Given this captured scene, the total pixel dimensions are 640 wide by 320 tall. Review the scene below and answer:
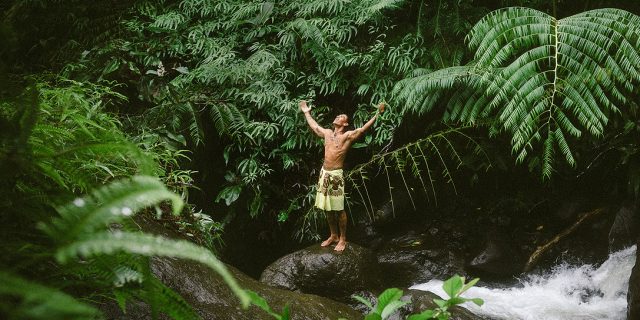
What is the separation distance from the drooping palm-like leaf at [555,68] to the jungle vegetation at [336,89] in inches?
0.6

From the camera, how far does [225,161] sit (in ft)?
17.3

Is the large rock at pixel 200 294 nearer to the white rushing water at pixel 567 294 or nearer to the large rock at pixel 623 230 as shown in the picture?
the white rushing water at pixel 567 294

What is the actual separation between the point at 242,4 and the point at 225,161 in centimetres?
203

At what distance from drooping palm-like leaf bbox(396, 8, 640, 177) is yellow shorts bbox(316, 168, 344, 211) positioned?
1.41 meters

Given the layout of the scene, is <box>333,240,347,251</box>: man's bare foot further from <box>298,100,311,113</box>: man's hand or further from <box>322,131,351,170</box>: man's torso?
<box>298,100,311,113</box>: man's hand

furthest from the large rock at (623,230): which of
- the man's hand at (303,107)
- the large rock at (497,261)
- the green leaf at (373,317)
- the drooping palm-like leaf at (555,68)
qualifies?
the green leaf at (373,317)

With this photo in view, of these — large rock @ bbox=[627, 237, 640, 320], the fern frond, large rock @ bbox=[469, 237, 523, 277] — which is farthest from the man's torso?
the fern frond

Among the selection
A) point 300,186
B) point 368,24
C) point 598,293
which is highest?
point 368,24

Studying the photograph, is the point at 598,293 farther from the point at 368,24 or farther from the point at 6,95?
the point at 6,95

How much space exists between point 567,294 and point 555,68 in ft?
7.80

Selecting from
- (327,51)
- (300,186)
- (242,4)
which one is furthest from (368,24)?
(300,186)

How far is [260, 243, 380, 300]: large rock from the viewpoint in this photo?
4.25m

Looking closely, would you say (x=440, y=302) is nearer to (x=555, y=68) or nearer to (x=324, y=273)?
(x=555, y=68)

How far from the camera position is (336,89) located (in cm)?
531
